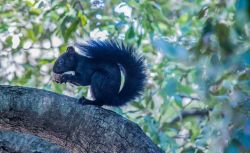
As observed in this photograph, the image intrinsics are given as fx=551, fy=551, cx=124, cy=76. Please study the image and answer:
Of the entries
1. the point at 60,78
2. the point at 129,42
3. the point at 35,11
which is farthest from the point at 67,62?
the point at 35,11

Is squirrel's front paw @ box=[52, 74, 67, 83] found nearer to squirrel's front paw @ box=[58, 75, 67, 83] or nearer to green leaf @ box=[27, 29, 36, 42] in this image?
squirrel's front paw @ box=[58, 75, 67, 83]

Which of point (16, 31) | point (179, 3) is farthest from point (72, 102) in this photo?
point (179, 3)

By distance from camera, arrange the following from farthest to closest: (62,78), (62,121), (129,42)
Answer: (129,42) → (62,78) → (62,121)

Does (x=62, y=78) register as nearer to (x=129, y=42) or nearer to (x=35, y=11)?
(x=129, y=42)

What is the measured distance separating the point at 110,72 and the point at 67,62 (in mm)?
335

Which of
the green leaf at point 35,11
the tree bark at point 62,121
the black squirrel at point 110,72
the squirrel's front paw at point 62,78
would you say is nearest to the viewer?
the tree bark at point 62,121

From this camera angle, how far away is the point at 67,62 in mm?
2670

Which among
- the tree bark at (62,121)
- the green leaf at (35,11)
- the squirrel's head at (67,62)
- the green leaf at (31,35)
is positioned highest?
the green leaf at (35,11)

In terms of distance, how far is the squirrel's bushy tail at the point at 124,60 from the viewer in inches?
95.3

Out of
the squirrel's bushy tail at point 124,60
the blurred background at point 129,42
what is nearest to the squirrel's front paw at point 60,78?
the squirrel's bushy tail at point 124,60

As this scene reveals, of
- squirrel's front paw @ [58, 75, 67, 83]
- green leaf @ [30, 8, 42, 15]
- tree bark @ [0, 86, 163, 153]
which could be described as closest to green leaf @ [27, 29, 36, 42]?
green leaf @ [30, 8, 42, 15]

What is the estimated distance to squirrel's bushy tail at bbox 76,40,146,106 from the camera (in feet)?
7.95

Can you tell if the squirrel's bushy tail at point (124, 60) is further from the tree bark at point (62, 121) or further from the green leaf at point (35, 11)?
the green leaf at point (35, 11)

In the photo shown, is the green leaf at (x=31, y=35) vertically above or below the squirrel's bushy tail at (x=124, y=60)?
above
